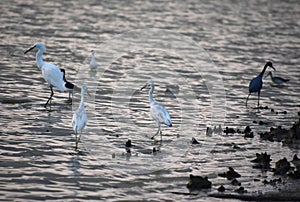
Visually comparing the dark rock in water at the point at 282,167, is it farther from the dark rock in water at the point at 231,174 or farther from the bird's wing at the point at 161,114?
the bird's wing at the point at 161,114

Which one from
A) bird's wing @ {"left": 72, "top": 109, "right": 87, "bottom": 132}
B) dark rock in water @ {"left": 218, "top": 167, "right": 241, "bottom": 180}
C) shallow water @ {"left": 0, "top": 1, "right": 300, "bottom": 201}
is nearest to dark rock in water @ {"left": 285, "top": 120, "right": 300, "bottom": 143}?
shallow water @ {"left": 0, "top": 1, "right": 300, "bottom": 201}

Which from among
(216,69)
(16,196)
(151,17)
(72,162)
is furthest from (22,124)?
(151,17)

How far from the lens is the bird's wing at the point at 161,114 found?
1598 cm

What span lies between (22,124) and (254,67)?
42.8 feet

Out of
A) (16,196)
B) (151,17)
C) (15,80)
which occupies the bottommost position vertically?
(16,196)

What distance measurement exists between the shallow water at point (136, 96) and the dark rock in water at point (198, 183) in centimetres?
20

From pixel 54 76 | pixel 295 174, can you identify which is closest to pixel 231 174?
pixel 295 174

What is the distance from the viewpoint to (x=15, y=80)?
2128 centimetres

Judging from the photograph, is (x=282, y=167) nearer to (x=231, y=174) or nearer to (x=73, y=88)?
(x=231, y=174)

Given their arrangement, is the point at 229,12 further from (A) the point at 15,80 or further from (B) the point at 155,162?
(B) the point at 155,162

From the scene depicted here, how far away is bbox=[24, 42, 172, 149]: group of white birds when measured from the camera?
48.5ft

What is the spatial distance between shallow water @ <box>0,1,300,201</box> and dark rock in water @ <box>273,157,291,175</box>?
194 millimetres

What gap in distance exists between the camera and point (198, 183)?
40.4 feet

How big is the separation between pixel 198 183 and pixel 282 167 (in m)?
2.14
